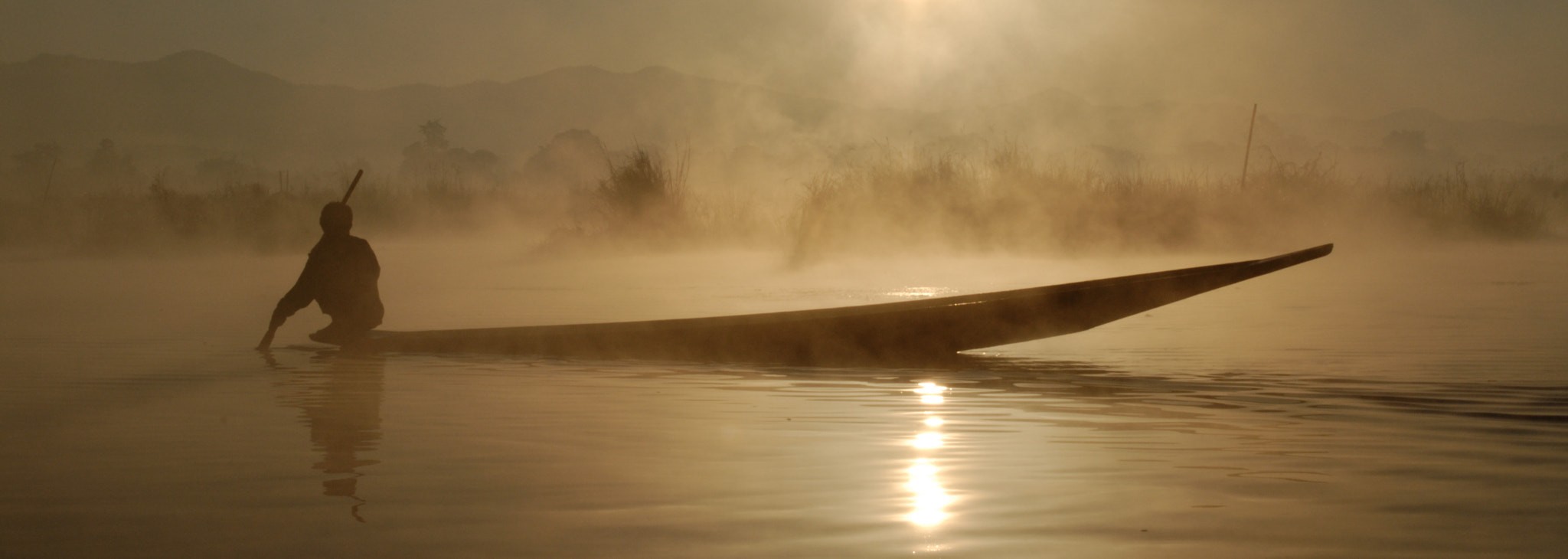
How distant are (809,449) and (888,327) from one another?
2.74 meters

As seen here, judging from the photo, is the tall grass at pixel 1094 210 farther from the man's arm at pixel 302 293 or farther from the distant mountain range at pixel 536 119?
the distant mountain range at pixel 536 119

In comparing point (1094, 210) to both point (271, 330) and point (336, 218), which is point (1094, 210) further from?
point (271, 330)

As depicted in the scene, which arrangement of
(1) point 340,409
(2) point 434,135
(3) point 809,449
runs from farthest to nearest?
Result: (2) point 434,135, (1) point 340,409, (3) point 809,449

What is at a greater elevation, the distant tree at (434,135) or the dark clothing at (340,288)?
the distant tree at (434,135)

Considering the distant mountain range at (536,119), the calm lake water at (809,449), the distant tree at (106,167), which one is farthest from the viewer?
the distant mountain range at (536,119)

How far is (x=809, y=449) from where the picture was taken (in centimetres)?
408

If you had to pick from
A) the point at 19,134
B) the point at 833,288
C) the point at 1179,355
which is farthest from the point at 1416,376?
the point at 19,134

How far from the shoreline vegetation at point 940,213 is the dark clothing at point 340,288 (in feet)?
30.3

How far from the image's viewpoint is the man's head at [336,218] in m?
7.23

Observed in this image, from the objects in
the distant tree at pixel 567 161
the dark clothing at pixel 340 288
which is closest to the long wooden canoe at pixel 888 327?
the dark clothing at pixel 340 288

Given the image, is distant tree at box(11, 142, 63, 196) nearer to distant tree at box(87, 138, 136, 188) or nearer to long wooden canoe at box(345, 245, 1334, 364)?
distant tree at box(87, 138, 136, 188)

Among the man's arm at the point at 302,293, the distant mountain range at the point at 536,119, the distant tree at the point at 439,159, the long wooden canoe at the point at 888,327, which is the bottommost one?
the long wooden canoe at the point at 888,327

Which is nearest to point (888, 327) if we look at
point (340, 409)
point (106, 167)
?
point (340, 409)

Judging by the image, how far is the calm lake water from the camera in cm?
294
